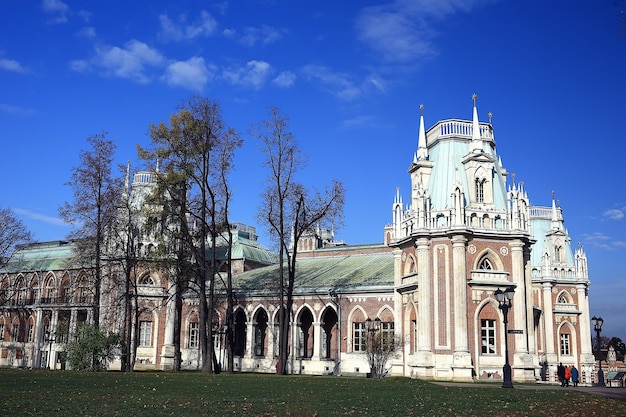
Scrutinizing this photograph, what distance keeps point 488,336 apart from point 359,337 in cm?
1068

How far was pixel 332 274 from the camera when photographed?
48375 millimetres

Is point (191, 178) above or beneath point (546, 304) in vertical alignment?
above

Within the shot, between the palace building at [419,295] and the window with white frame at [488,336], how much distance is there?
0.24ft

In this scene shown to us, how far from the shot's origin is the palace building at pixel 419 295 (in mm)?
34969

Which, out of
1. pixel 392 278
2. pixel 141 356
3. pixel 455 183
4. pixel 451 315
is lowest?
pixel 141 356

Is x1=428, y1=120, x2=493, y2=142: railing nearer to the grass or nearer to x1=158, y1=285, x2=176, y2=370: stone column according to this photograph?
the grass

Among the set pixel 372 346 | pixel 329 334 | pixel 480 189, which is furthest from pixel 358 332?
pixel 480 189

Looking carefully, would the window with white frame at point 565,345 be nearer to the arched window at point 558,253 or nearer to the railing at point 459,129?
the arched window at point 558,253

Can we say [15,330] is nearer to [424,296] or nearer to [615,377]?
[424,296]

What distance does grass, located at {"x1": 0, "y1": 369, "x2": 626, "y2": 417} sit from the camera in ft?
50.5

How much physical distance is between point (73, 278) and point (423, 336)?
33919 mm

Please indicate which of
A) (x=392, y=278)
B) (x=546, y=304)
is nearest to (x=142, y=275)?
(x=392, y=278)

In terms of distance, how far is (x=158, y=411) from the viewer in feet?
49.7

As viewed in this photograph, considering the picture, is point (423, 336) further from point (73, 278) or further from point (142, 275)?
point (73, 278)
